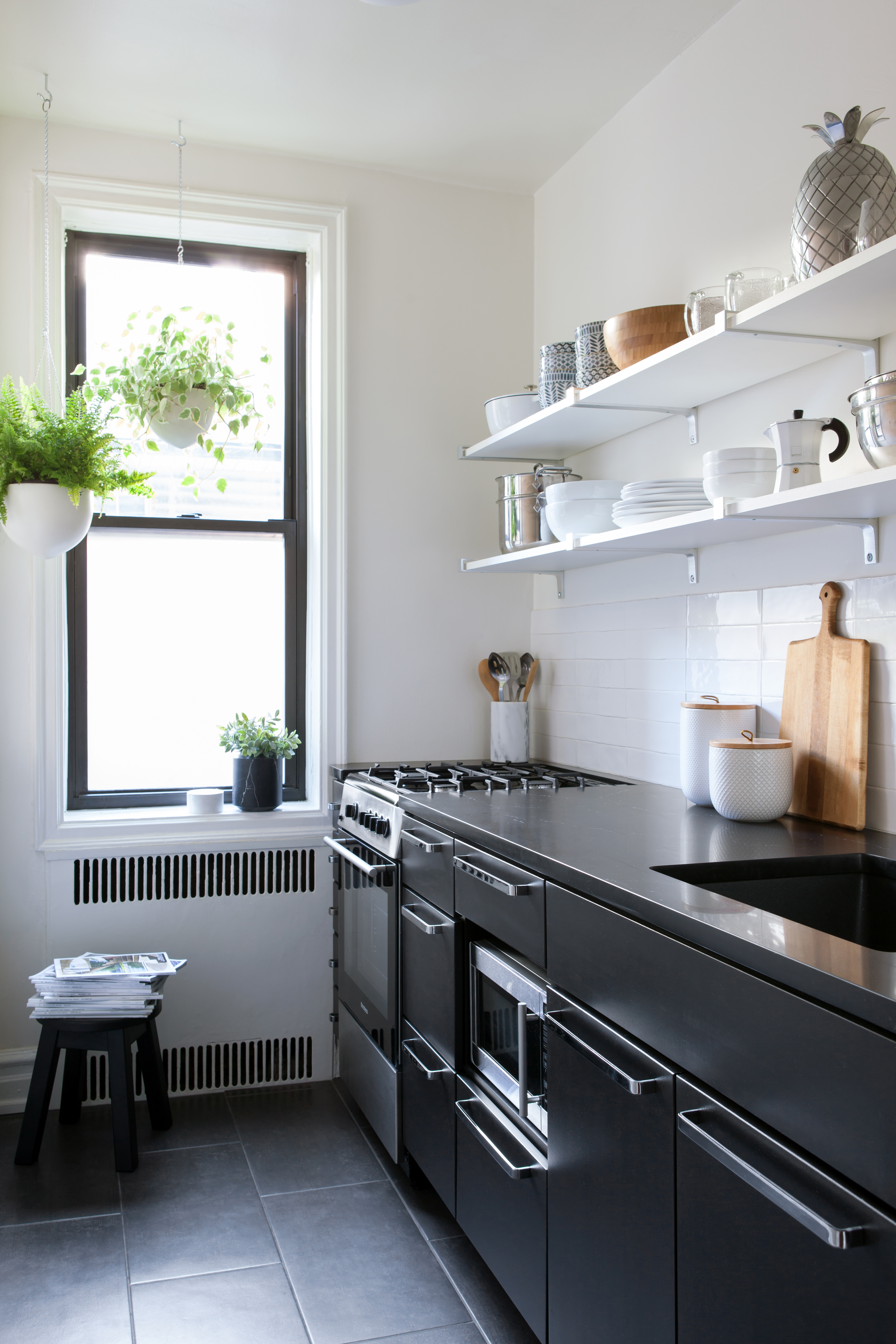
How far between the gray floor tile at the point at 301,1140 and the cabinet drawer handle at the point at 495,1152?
2.14ft

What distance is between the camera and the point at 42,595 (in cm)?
298

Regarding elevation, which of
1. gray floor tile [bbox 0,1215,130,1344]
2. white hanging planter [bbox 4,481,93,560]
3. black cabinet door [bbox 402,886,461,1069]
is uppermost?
white hanging planter [bbox 4,481,93,560]

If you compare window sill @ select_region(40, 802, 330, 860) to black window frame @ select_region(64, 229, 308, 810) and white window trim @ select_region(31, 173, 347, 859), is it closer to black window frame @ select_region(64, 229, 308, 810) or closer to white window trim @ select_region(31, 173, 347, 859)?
white window trim @ select_region(31, 173, 347, 859)

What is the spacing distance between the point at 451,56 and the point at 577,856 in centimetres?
211

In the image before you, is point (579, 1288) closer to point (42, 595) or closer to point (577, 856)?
point (577, 856)

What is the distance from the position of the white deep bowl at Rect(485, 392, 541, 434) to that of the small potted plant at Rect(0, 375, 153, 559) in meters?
1.06

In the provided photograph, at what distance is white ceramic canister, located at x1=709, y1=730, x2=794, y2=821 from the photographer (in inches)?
78.7

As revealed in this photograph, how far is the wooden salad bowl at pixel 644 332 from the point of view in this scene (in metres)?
2.23

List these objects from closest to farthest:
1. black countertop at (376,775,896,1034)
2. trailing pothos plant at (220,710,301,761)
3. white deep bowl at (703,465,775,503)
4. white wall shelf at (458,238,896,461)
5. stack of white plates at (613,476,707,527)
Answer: black countertop at (376,775,896,1034) < white wall shelf at (458,238,896,461) < white deep bowl at (703,465,775,503) < stack of white plates at (613,476,707,527) < trailing pothos plant at (220,710,301,761)

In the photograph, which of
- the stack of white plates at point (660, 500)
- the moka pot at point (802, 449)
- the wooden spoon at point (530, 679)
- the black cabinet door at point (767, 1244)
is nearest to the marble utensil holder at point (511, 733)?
the wooden spoon at point (530, 679)

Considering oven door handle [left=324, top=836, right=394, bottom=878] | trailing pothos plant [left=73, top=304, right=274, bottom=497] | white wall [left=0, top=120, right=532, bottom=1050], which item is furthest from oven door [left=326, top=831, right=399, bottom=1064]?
trailing pothos plant [left=73, top=304, right=274, bottom=497]

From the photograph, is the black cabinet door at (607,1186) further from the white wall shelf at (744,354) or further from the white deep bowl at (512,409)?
the white deep bowl at (512,409)

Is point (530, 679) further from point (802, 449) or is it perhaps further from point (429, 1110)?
point (802, 449)

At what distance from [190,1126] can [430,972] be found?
1074 mm
